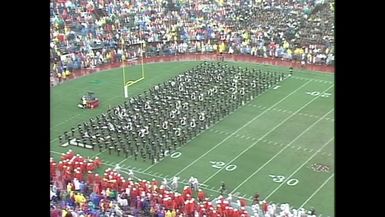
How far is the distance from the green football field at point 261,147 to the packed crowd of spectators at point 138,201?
23 centimetres

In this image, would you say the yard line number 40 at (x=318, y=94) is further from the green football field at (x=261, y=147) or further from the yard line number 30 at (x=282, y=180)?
the yard line number 30 at (x=282, y=180)

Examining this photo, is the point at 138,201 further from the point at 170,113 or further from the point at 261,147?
the point at 170,113

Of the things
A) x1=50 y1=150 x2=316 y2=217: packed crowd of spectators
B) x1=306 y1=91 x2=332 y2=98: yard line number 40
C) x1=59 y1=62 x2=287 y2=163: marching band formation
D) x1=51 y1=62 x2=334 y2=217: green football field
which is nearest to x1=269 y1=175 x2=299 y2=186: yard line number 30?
x1=51 y1=62 x2=334 y2=217: green football field

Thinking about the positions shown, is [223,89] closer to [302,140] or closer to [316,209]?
[302,140]

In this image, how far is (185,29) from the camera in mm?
13359

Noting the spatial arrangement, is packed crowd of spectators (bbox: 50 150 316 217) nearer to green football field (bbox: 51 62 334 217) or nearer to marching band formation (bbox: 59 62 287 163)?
green football field (bbox: 51 62 334 217)

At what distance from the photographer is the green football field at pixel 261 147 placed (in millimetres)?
7090

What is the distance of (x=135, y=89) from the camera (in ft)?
33.8

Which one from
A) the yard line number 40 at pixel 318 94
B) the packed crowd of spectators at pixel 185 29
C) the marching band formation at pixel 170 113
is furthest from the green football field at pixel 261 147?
the packed crowd of spectators at pixel 185 29

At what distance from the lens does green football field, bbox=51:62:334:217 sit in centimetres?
709

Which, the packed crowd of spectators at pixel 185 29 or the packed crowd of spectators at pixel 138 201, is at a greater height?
the packed crowd of spectators at pixel 185 29

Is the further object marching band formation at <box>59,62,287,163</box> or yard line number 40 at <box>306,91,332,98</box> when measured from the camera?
yard line number 40 at <box>306,91,332,98</box>

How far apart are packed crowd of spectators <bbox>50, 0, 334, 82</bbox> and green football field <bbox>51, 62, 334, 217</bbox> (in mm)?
1504

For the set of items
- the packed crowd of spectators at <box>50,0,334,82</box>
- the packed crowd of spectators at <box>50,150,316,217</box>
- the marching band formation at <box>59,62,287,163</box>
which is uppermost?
the packed crowd of spectators at <box>50,0,334,82</box>
